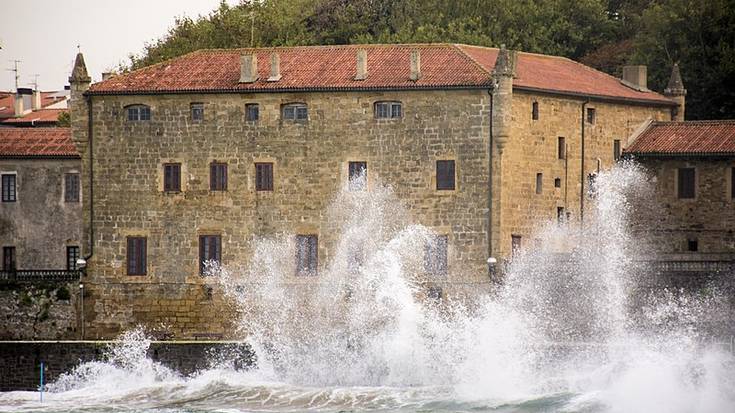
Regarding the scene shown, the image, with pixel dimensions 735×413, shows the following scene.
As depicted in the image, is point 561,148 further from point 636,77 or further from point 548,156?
point 636,77

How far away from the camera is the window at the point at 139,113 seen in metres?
80.9

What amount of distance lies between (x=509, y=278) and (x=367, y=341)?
5.55 m

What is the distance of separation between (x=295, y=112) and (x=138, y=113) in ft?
17.1

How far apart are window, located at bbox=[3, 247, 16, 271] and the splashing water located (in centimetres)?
745

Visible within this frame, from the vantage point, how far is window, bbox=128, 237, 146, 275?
3174 inches

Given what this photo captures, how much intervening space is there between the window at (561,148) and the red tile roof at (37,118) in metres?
36.1

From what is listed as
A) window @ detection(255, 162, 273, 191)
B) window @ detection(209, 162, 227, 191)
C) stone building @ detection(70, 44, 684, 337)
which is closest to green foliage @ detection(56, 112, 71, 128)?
stone building @ detection(70, 44, 684, 337)

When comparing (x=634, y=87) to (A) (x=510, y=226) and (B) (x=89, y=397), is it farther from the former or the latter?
(B) (x=89, y=397)

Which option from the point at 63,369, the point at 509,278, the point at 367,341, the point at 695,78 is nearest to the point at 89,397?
the point at 63,369

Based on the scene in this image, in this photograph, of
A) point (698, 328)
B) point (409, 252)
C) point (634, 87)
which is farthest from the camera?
point (634, 87)

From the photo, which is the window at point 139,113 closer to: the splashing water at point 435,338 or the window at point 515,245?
the splashing water at point 435,338

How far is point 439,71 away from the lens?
78.6 metres

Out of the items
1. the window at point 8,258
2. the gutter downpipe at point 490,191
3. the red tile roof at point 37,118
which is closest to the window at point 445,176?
the gutter downpipe at point 490,191

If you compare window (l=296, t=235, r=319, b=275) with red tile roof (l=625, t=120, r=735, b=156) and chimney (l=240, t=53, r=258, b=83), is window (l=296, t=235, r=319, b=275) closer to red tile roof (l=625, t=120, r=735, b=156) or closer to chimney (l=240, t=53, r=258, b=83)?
chimney (l=240, t=53, r=258, b=83)
